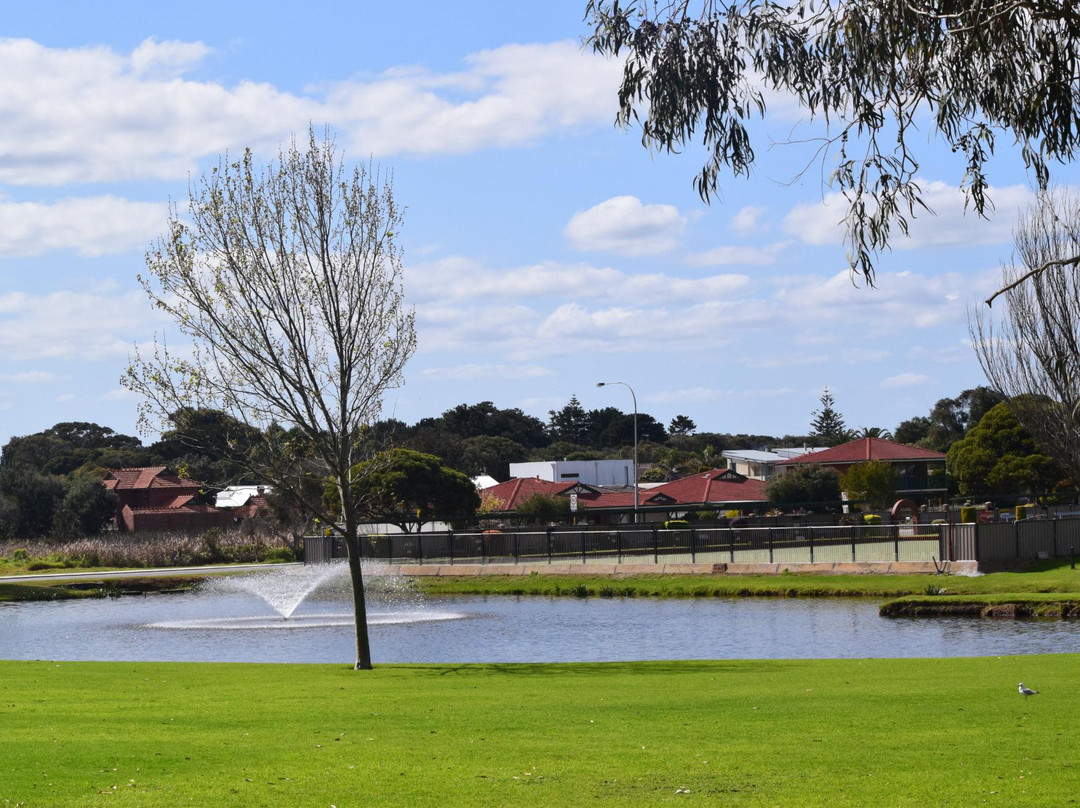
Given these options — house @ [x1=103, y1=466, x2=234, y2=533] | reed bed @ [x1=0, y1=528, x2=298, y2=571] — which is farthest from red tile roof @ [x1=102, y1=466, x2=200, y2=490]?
reed bed @ [x1=0, y1=528, x2=298, y2=571]

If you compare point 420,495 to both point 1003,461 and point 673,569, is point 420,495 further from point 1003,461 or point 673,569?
point 1003,461

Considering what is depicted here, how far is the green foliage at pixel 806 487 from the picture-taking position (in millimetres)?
78000

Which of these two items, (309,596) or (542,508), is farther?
(542,508)

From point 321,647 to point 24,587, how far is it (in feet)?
73.4

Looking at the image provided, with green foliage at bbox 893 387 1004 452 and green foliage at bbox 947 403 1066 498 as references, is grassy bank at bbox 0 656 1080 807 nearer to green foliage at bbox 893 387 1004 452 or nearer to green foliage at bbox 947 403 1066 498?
green foliage at bbox 947 403 1066 498

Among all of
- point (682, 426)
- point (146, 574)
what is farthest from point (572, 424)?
point (146, 574)

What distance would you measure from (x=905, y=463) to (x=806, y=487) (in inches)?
498

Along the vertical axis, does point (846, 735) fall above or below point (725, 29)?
below

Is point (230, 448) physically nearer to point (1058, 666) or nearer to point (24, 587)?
point (1058, 666)

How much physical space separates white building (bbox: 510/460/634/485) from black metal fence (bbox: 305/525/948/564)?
177ft

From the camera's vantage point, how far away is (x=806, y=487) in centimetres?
7831

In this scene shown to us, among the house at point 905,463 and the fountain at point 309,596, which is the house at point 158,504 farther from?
the house at point 905,463

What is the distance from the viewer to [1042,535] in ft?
135

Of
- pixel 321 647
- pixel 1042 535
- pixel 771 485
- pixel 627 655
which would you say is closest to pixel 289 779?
pixel 627 655
